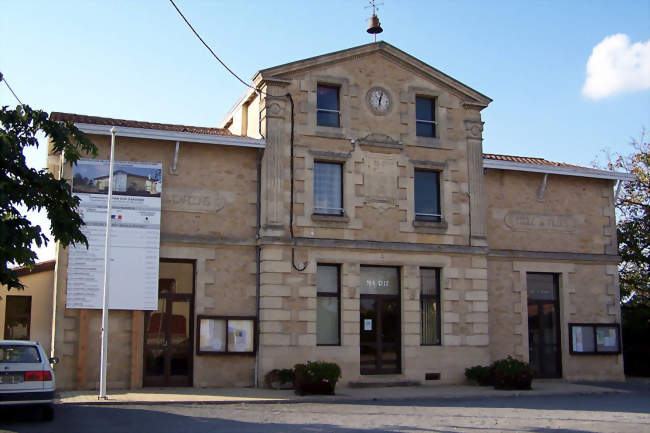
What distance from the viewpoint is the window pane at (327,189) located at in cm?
2089

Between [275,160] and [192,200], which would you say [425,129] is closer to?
[275,160]

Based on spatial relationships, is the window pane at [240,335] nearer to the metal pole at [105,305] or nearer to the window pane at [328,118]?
the metal pole at [105,305]

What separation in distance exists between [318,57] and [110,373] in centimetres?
993

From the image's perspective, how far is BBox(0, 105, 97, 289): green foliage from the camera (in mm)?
11086

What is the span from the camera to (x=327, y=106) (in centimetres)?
2147

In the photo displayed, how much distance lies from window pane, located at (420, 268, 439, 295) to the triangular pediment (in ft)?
17.1

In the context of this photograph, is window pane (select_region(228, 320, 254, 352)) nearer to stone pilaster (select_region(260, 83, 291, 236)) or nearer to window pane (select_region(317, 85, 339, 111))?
stone pilaster (select_region(260, 83, 291, 236))

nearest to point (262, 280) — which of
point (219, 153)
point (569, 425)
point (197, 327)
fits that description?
point (197, 327)

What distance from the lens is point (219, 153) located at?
66.3 feet

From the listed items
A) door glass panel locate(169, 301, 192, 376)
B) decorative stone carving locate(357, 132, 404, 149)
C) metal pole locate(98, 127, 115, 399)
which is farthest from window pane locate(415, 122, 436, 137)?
metal pole locate(98, 127, 115, 399)

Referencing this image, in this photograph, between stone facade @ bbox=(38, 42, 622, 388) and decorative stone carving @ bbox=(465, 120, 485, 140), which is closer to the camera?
stone facade @ bbox=(38, 42, 622, 388)

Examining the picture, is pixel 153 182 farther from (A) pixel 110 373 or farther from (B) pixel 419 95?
(B) pixel 419 95

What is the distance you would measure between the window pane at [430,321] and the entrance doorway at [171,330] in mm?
6527

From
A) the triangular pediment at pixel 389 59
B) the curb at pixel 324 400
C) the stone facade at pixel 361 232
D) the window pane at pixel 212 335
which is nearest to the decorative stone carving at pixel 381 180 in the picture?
the stone facade at pixel 361 232
